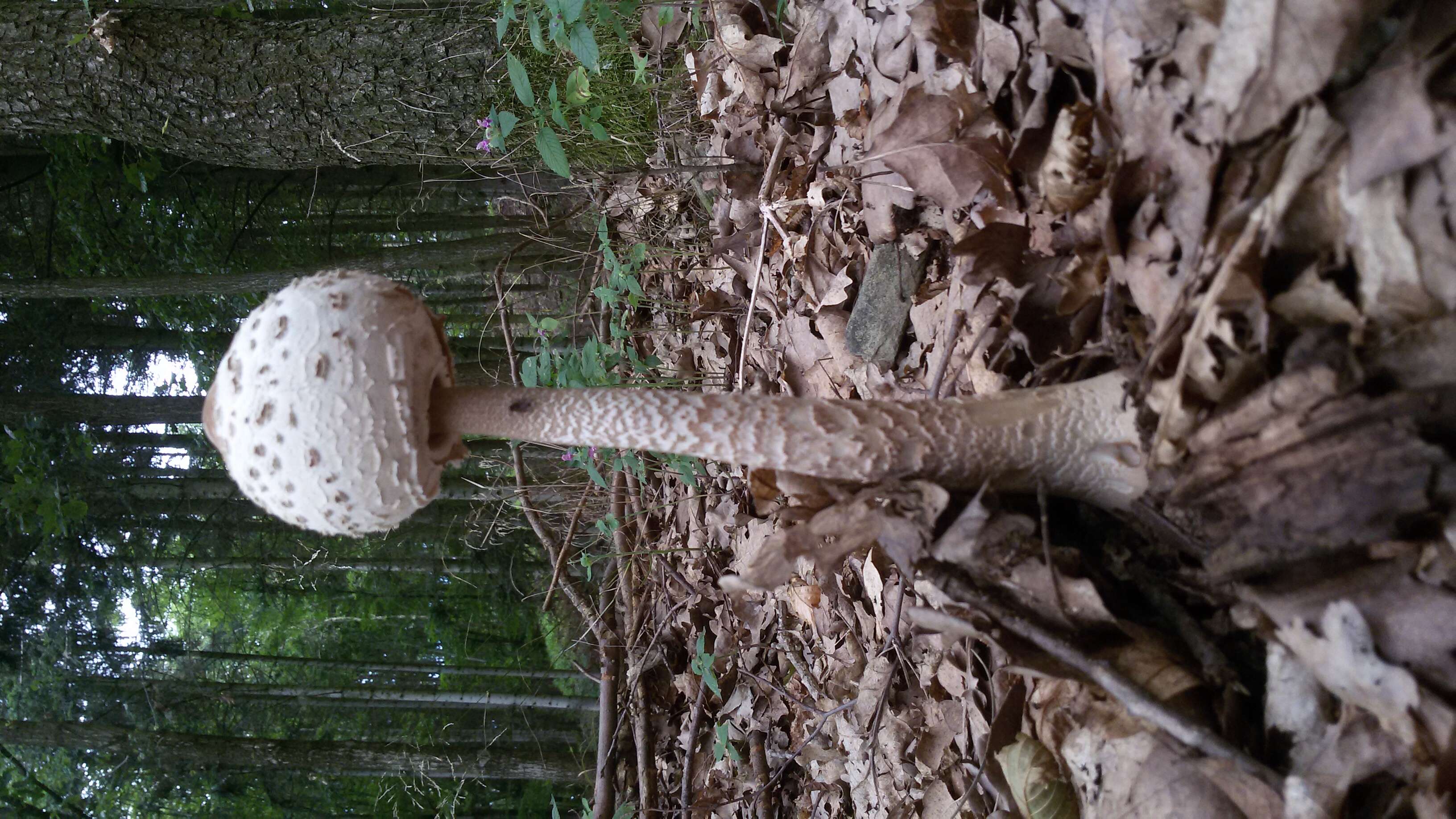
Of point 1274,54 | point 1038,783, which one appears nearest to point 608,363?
point 1038,783

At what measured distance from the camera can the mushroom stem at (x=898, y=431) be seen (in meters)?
1.75

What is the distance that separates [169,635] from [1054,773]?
9349 mm

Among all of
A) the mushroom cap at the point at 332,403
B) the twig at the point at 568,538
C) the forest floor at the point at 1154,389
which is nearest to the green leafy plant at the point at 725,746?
the forest floor at the point at 1154,389

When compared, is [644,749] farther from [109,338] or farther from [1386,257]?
[109,338]

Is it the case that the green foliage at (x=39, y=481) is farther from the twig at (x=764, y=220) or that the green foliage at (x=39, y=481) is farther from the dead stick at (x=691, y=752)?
the twig at (x=764, y=220)

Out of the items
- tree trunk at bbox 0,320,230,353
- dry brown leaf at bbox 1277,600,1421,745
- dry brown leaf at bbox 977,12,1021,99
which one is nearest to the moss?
dry brown leaf at bbox 977,12,1021,99

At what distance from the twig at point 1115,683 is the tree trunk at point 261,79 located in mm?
3541

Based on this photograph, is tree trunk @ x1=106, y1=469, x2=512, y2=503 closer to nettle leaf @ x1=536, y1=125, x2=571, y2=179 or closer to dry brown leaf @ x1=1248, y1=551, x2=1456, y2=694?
nettle leaf @ x1=536, y1=125, x2=571, y2=179

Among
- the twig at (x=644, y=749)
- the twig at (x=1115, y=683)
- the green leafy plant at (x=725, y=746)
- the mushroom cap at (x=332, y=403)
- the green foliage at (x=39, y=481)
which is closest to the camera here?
the twig at (x=1115, y=683)

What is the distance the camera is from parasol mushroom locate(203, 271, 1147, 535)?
174cm

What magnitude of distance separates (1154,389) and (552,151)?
231 cm

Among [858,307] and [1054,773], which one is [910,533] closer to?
[1054,773]

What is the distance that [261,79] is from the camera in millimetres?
4273

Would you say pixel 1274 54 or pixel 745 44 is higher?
pixel 745 44
